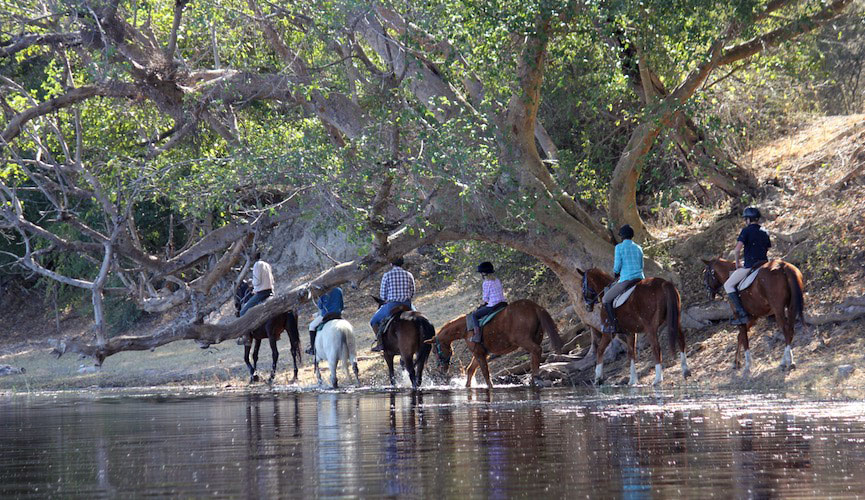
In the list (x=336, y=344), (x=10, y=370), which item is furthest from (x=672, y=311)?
(x=10, y=370)

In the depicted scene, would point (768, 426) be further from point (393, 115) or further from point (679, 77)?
point (679, 77)

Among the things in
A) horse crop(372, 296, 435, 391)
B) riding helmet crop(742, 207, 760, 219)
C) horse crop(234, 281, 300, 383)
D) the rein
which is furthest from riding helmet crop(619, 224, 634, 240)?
horse crop(234, 281, 300, 383)

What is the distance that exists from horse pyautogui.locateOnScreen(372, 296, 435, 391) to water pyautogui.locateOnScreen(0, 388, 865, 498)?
5.23 metres

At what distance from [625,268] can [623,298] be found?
1.64ft

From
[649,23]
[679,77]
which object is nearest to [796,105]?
[679,77]

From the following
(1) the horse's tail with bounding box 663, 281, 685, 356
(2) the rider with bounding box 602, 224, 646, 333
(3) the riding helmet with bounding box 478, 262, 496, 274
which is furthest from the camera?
(3) the riding helmet with bounding box 478, 262, 496, 274

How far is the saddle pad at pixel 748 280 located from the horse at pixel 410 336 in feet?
19.2

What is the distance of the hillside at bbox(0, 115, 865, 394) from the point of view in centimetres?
1805

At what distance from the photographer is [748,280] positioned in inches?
707

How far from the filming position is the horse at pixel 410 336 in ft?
69.7

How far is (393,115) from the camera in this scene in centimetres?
1900

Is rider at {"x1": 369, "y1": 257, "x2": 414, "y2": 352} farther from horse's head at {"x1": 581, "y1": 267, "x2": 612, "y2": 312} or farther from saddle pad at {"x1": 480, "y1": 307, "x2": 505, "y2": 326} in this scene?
horse's head at {"x1": 581, "y1": 267, "x2": 612, "y2": 312}

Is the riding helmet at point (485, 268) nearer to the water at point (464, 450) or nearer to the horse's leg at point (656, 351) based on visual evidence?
the horse's leg at point (656, 351)

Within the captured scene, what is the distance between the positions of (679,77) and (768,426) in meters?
11.8
